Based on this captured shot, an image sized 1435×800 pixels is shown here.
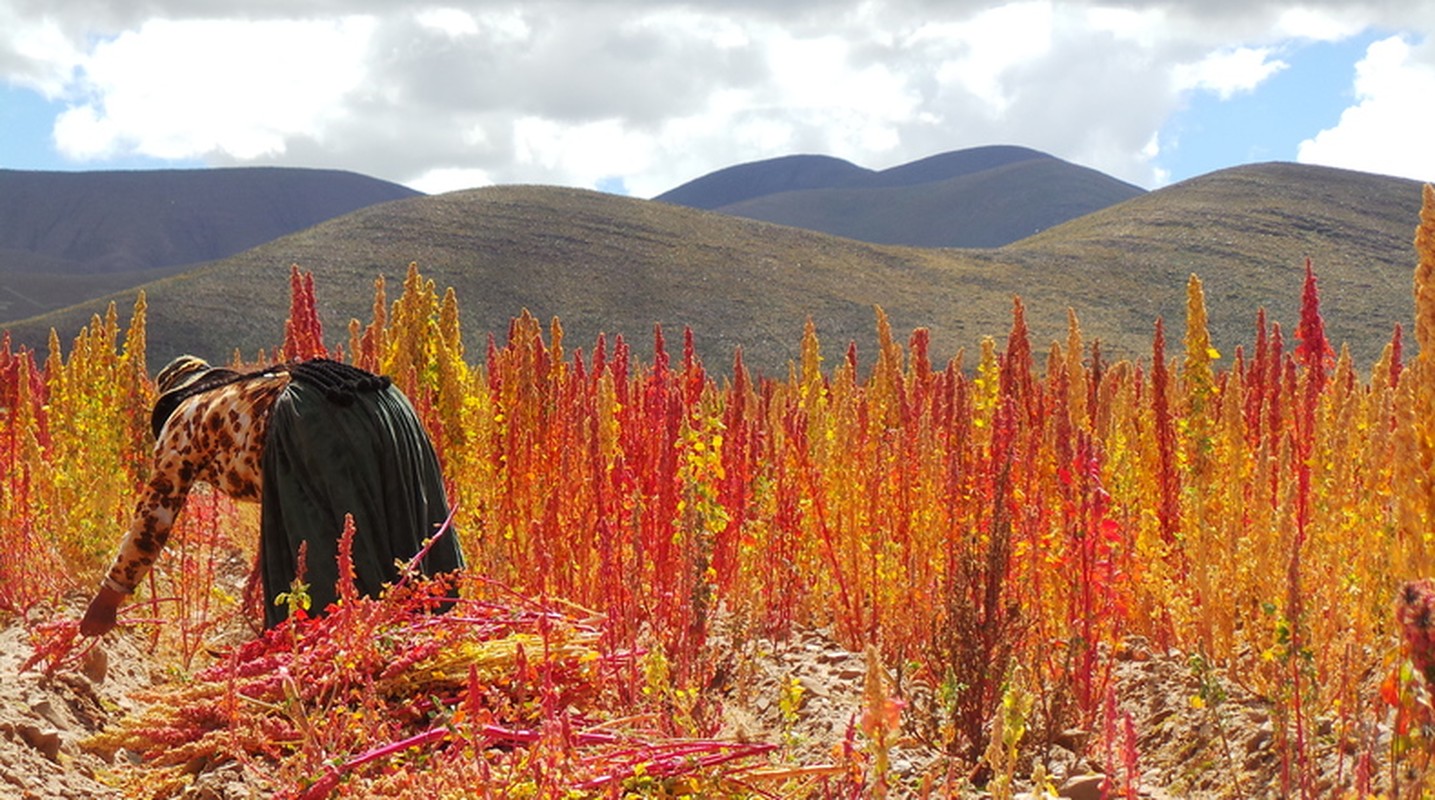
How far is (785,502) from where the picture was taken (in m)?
4.74

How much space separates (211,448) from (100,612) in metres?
0.65

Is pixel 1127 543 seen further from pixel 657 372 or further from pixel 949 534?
pixel 657 372

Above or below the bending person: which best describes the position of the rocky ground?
below

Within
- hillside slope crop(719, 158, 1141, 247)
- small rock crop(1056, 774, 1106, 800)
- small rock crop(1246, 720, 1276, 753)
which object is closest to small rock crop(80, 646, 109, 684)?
small rock crop(1056, 774, 1106, 800)

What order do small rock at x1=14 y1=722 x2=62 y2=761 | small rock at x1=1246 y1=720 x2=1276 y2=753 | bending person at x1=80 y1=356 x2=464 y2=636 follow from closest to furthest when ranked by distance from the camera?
small rock at x1=1246 y1=720 x2=1276 y2=753 → small rock at x1=14 y1=722 x2=62 y2=761 → bending person at x1=80 y1=356 x2=464 y2=636

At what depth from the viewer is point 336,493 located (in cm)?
361

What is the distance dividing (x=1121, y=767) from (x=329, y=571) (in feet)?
8.29

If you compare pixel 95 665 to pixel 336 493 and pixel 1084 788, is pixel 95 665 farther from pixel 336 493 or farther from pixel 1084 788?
pixel 1084 788

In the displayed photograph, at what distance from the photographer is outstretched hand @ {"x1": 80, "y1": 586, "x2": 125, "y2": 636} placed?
3438 millimetres

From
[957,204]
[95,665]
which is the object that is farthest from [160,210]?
[95,665]

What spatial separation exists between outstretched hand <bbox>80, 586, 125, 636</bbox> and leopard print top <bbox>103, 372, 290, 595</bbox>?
9.5 inches

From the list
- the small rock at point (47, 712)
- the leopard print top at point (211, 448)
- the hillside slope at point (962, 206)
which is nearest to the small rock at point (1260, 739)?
the leopard print top at point (211, 448)

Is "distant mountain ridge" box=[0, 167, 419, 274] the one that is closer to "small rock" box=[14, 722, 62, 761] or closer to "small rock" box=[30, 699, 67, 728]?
"small rock" box=[30, 699, 67, 728]

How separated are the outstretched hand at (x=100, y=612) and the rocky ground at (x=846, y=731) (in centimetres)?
25
